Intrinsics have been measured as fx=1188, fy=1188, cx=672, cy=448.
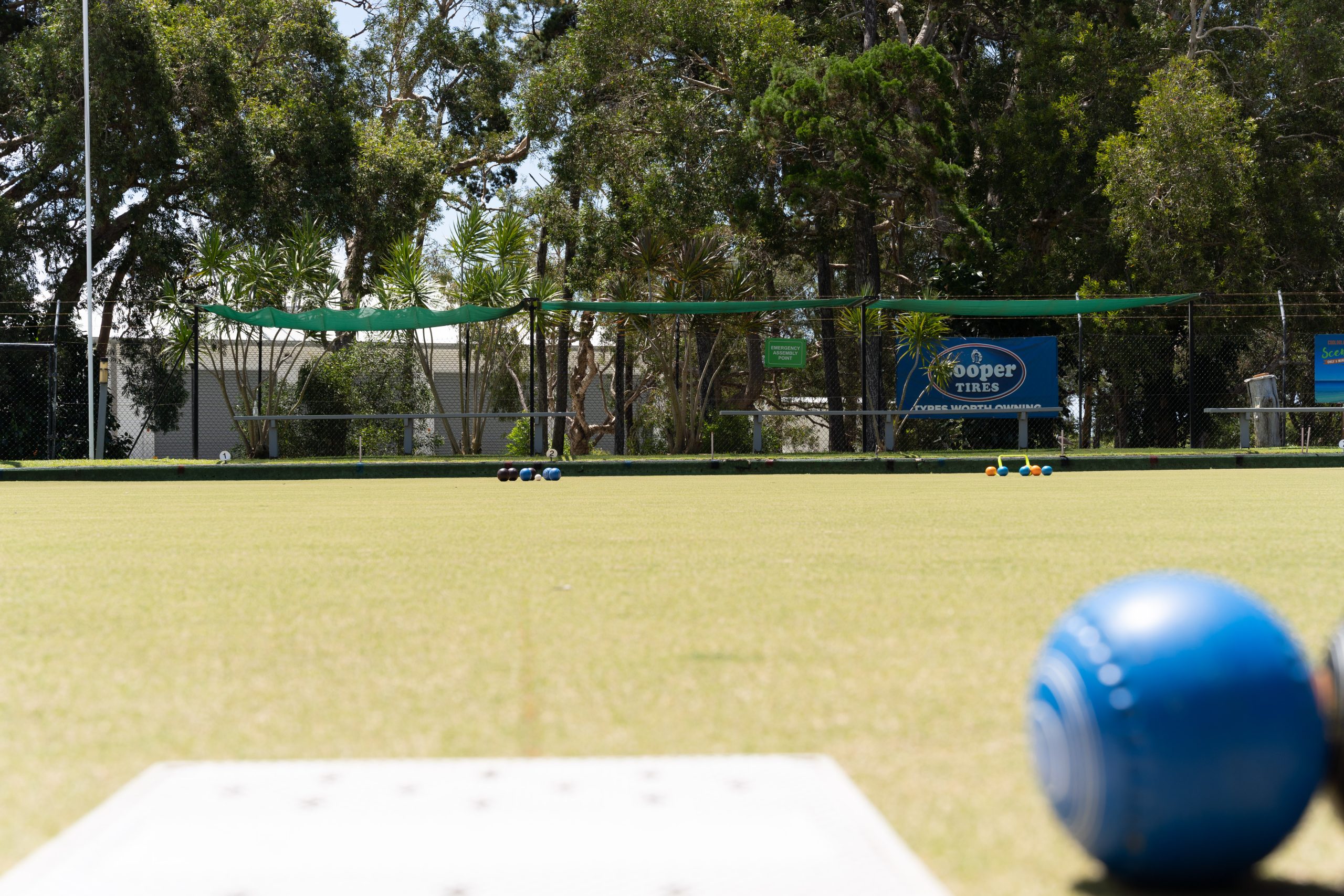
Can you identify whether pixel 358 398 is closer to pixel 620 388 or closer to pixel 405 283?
pixel 405 283

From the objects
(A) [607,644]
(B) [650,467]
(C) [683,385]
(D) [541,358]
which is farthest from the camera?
(D) [541,358]

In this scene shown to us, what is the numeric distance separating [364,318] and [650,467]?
518cm

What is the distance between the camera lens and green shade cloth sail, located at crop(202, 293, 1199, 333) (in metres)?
18.0

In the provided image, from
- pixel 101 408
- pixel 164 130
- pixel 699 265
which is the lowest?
pixel 101 408

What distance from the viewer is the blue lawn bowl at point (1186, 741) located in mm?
1516

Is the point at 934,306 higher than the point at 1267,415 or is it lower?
higher

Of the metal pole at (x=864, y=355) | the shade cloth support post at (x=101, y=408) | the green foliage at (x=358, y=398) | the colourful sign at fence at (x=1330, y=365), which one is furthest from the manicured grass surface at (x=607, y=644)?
the colourful sign at fence at (x=1330, y=365)

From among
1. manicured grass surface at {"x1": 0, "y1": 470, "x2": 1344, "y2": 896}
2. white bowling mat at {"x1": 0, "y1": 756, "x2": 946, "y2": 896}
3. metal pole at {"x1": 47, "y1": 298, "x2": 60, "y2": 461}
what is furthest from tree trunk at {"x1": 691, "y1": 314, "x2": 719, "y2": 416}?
white bowling mat at {"x1": 0, "y1": 756, "x2": 946, "y2": 896}

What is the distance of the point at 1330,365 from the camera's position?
1953cm

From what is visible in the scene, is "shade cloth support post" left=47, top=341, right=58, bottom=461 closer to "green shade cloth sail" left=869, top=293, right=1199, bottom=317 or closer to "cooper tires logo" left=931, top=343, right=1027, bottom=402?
"green shade cloth sail" left=869, top=293, right=1199, bottom=317

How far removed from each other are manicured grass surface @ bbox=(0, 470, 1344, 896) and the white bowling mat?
0.33 feet

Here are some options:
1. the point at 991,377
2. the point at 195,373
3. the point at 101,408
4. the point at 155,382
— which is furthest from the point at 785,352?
the point at 155,382

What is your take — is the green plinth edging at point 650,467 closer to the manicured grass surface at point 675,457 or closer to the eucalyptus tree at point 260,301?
the manicured grass surface at point 675,457

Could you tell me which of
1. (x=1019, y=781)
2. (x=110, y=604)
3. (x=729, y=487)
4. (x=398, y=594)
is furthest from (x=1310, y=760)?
(x=729, y=487)
